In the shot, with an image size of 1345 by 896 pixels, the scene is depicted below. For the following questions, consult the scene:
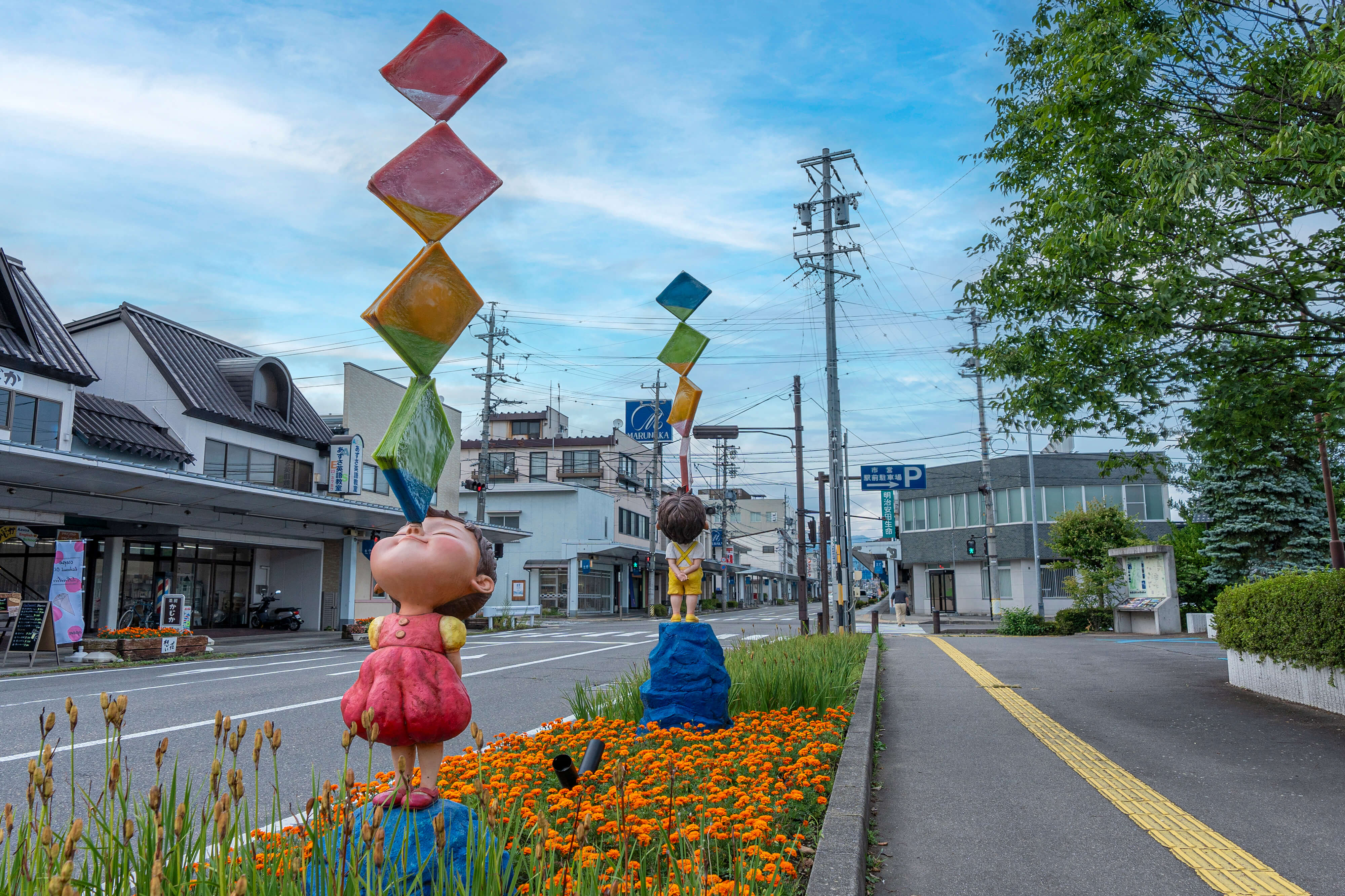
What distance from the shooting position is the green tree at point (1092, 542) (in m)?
29.6

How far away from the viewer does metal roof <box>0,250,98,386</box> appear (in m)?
18.6

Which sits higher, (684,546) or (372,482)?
(372,482)

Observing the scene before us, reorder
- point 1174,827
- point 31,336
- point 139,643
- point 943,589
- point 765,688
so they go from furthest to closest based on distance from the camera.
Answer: point 943,589 → point 31,336 → point 139,643 → point 765,688 → point 1174,827

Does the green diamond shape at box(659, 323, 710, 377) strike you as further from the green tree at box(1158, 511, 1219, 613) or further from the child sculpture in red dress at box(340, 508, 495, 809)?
the green tree at box(1158, 511, 1219, 613)

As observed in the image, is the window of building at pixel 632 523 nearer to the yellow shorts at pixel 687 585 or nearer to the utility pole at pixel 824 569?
the utility pole at pixel 824 569

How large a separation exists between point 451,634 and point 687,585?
161 inches

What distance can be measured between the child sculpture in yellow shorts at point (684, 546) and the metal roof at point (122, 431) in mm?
19179

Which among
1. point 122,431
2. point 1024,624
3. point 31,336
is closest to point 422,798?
point 31,336

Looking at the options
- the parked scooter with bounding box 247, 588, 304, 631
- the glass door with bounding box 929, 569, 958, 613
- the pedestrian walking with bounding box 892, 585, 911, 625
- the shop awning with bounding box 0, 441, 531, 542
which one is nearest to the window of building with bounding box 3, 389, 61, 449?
the shop awning with bounding box 0, 441, 531, 542

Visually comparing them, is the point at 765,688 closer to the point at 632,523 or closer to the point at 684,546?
the point at 684,546

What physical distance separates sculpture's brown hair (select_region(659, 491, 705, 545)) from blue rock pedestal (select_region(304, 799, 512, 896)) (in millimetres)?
3947

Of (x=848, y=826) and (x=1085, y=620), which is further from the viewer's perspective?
(x=1085, y=620)

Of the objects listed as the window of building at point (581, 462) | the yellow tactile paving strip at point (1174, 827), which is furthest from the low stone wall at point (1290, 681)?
the window of building at point (581, 462)

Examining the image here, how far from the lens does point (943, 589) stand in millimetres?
47562
